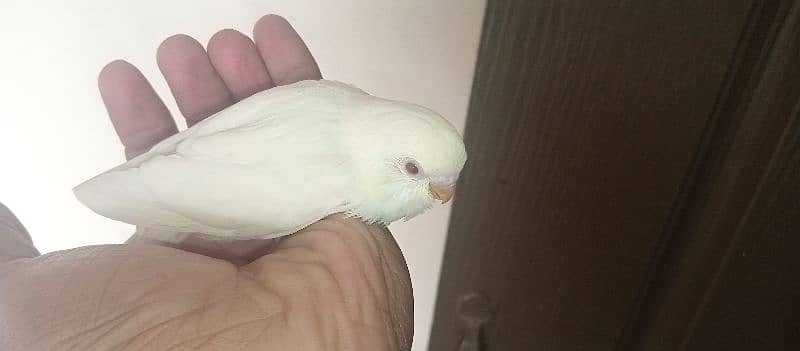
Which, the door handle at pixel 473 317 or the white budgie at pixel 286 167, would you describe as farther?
the door handle at pixel 473 317

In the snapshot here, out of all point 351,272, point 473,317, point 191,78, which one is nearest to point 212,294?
point 351,272

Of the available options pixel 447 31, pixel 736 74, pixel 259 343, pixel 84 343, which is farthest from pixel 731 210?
pixel 84 343

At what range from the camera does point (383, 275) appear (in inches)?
20.8

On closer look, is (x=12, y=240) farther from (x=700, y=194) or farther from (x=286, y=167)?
(x=700, y=194)

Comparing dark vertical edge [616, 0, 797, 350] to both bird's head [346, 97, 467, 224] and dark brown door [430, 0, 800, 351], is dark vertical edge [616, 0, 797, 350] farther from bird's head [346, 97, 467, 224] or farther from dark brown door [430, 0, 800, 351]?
bird's head [346, 97, 467, 224]

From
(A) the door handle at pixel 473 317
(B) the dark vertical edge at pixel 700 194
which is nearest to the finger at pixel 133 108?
(A) the door handle at pixel 473 317

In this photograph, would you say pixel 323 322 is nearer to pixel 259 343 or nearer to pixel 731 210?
pixel 259 343

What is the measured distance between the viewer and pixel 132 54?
0.64m

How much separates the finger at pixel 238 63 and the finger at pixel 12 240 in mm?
213

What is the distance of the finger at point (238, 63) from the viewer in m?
0.62

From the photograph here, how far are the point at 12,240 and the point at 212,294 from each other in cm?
17

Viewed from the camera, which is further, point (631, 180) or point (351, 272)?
point (631, 180)

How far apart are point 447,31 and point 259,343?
12.8 inches

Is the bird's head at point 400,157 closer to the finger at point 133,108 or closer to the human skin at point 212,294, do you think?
the human skin at point 212,294
